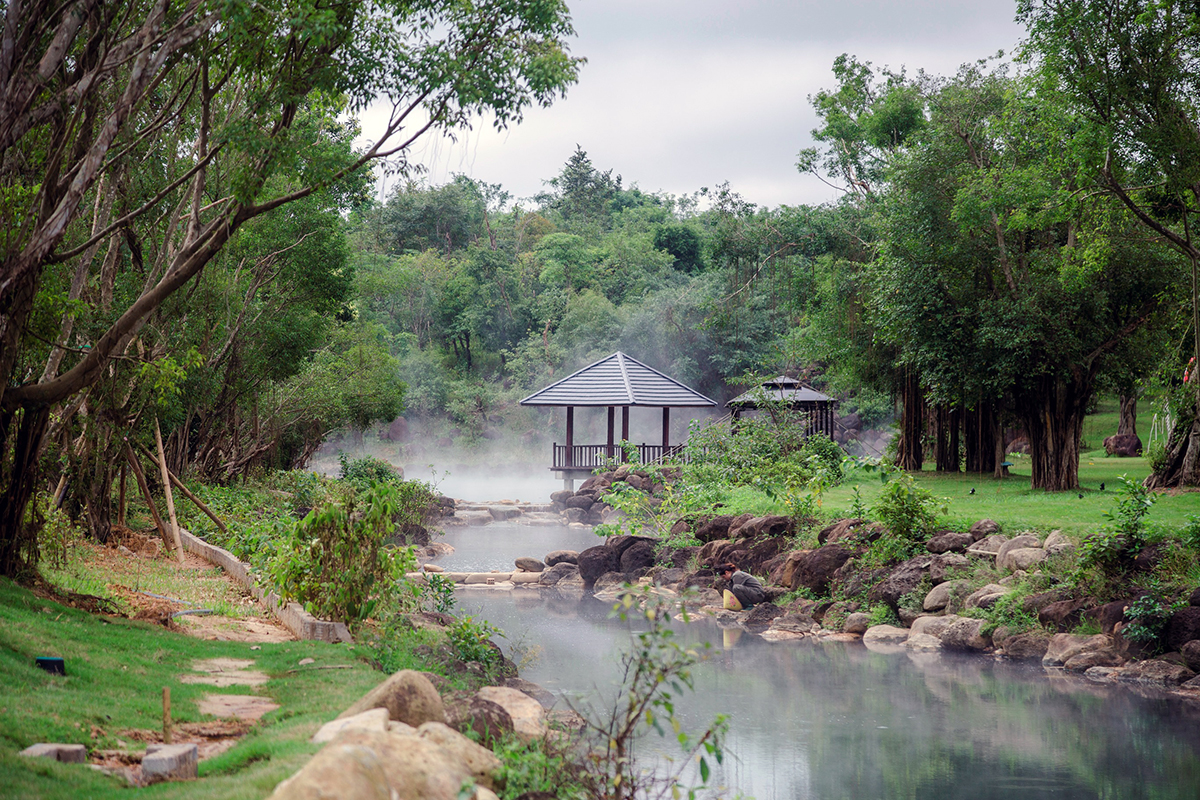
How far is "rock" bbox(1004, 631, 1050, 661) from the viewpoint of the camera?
9289 millimetres

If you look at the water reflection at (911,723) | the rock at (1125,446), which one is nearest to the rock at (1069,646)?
the water reflection at (911,723)

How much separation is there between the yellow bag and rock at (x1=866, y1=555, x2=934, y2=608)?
1.78 m

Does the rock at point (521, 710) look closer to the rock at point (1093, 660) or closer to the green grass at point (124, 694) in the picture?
the green grass at point (124, 694)

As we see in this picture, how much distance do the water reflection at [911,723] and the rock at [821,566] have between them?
4.15 feet

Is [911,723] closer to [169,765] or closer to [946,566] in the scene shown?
[946,566]

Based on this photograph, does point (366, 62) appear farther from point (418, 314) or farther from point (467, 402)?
point (418, 314)

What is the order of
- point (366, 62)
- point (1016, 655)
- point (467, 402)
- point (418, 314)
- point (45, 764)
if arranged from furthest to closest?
point (418, 314)
point (467, 402)
point (1016, 655)
point (366, 62)
point (45, 764)

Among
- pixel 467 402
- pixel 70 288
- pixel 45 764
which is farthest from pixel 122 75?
pixel 467 402

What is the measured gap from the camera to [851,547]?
11.9 meters

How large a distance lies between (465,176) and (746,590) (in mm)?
7577

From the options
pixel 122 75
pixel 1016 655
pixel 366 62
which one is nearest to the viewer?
pixel 366 62

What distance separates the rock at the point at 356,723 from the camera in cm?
391

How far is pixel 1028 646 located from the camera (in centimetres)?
934

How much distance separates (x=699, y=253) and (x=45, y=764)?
126ft
